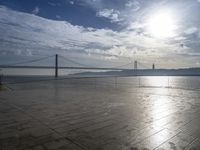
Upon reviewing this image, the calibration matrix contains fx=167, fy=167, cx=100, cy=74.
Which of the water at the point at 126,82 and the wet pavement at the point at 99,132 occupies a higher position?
the wet pavement at the point at 99,132

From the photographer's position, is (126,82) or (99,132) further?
(126,82)

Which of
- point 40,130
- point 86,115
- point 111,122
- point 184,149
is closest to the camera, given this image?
point 184,149

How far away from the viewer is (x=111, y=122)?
11.7 ft

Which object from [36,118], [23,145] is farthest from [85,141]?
[36,118]

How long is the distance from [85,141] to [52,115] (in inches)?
72.9

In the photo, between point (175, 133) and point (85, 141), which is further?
point (175, 133)

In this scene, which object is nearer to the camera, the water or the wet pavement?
the wet pavement

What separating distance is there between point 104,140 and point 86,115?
1594 millimetres

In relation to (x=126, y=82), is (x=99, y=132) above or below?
above

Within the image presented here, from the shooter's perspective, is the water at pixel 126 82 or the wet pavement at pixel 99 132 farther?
the water at pixel 126 82

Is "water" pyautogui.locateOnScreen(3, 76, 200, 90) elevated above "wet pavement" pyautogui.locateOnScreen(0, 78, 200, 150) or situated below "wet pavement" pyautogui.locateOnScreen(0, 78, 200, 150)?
below

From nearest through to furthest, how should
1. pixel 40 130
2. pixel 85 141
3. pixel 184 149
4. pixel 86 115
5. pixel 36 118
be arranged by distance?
1. pixel 184 149
2. pixel 85 141
3. pixel 40 130
4. pixel 36 118
5. pixel 86 115

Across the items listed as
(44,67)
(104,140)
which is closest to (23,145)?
(104,140)

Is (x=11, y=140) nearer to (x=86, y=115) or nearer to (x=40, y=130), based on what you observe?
(x=40, y=130)
